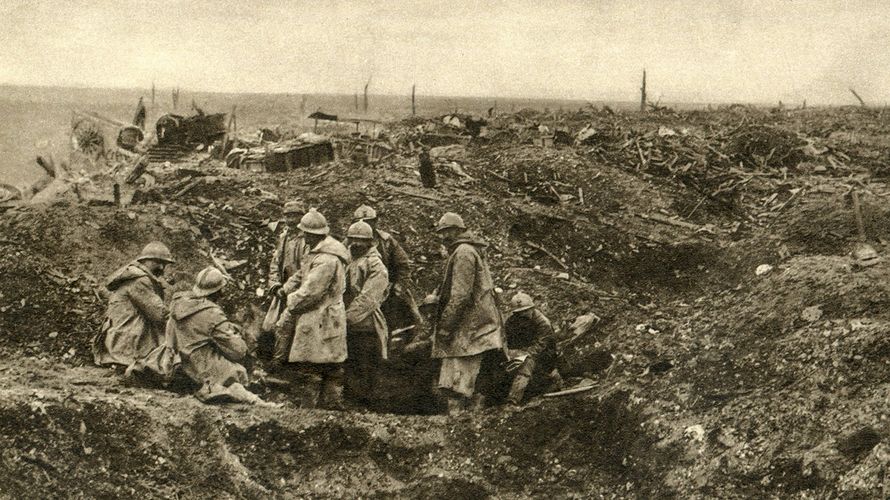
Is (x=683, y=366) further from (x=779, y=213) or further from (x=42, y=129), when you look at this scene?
(x=42, y=129)

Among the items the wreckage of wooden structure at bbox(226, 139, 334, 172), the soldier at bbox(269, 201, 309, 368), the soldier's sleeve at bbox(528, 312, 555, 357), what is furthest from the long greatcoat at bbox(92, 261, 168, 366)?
the wreckage of wooden structure at bbox(226, 139, 334, 172)

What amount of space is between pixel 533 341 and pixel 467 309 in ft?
3.07

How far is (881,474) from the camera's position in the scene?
4016mm

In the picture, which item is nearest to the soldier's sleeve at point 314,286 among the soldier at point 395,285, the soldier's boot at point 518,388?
the soldier at point 395,285

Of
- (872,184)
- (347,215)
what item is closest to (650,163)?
(872,184)

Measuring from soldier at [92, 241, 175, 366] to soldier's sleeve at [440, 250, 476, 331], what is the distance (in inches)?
90.8

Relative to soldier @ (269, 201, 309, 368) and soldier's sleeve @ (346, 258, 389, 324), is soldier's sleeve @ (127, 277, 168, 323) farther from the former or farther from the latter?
soldier's sleeve @ (346, 258, 389, 324)

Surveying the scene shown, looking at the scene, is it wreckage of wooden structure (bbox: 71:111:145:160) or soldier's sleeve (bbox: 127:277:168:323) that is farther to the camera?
wreckage of wooden structure (bbox: 71:111:145:160)

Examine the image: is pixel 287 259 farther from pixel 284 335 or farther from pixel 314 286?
pixel 314 286

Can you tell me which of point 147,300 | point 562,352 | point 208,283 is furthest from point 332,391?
point 562,352

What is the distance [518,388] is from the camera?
5914 mm

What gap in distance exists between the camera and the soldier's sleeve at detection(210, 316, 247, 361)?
5.54 m

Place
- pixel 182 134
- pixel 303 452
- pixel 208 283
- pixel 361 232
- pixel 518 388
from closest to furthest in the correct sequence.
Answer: pixel 303 452 < pixel 208 283 < pixel 518 388 < pixel 361 232 < pixel 182 134

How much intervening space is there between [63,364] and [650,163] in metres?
9.58
